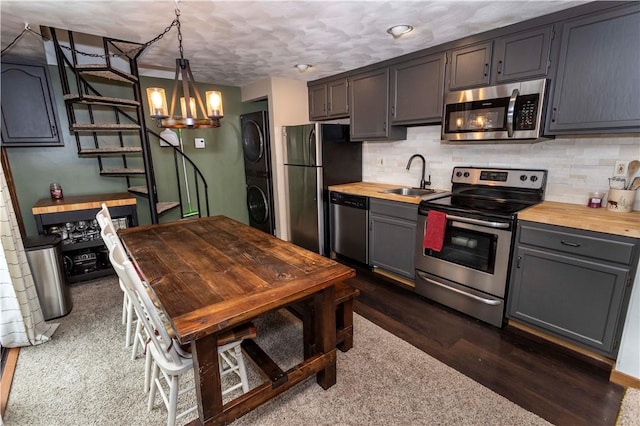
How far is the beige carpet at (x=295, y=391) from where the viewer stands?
158 centimetres

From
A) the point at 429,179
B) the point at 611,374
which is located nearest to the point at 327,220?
the point at 429,179

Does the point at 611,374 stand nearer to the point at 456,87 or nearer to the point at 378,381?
the point at 378,381

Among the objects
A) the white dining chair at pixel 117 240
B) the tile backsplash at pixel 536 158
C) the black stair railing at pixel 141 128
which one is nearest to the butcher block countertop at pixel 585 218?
the tile backsplash at pixel 536 158

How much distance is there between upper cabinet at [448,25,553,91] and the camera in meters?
2.13

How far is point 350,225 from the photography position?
3473 mm

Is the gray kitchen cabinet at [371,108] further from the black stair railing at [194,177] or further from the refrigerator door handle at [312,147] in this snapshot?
the black stair railing at [194,177]

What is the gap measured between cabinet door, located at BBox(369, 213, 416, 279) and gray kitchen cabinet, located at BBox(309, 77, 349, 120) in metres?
1.46

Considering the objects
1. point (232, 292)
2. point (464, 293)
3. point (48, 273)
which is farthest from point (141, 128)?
point (464, 293)

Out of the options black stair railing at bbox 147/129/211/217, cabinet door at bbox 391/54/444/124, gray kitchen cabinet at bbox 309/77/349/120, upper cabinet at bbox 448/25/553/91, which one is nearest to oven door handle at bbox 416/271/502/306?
cabinet door at bbox 391/54/444/124

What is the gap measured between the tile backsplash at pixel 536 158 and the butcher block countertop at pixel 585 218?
0.18m

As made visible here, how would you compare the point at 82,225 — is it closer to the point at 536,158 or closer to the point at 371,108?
the point at 371,108

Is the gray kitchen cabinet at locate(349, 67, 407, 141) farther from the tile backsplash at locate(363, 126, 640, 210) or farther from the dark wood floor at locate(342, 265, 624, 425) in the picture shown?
the dark wood floor at locate(342, 265, 624, 425)

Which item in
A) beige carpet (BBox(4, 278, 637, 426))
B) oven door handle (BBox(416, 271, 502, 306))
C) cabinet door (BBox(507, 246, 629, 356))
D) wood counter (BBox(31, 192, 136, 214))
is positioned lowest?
beige carpet (BBox(4, 278, 637, 426))

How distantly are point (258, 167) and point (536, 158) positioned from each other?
10.8 ft
